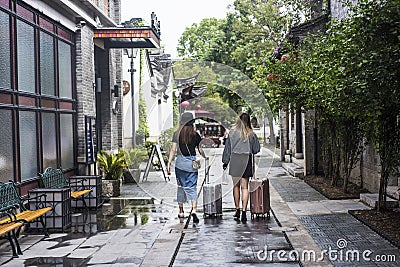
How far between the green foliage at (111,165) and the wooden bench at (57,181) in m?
1.70

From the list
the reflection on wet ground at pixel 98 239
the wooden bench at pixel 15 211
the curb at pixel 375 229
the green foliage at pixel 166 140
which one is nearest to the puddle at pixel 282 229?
the curb at pixel 375 229

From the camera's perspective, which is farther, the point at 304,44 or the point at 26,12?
the point at 304,44

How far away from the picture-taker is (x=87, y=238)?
8703 mm

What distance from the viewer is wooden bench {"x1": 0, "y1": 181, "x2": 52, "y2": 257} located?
7.71 metres

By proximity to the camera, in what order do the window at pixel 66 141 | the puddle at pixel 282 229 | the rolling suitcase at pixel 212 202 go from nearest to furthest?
1. the puddle at pixel 282 229
2. the rolling suitcase at pixel 212 202
3. the window at pixel 66 141

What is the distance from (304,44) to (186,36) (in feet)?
127

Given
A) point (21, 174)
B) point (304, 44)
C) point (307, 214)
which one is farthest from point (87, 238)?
point (304, 44)

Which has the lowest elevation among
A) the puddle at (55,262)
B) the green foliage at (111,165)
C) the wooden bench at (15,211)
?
the puddle at (55,262)

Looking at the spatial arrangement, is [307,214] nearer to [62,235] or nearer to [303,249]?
[303,249]

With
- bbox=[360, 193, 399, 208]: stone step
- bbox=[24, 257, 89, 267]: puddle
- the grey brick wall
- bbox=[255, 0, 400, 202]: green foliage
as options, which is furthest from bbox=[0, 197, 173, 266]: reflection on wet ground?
bbox=[360, 193, 399, 208]: stone step

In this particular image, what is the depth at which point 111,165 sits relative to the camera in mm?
13586

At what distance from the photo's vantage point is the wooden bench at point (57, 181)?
34.1 feet
